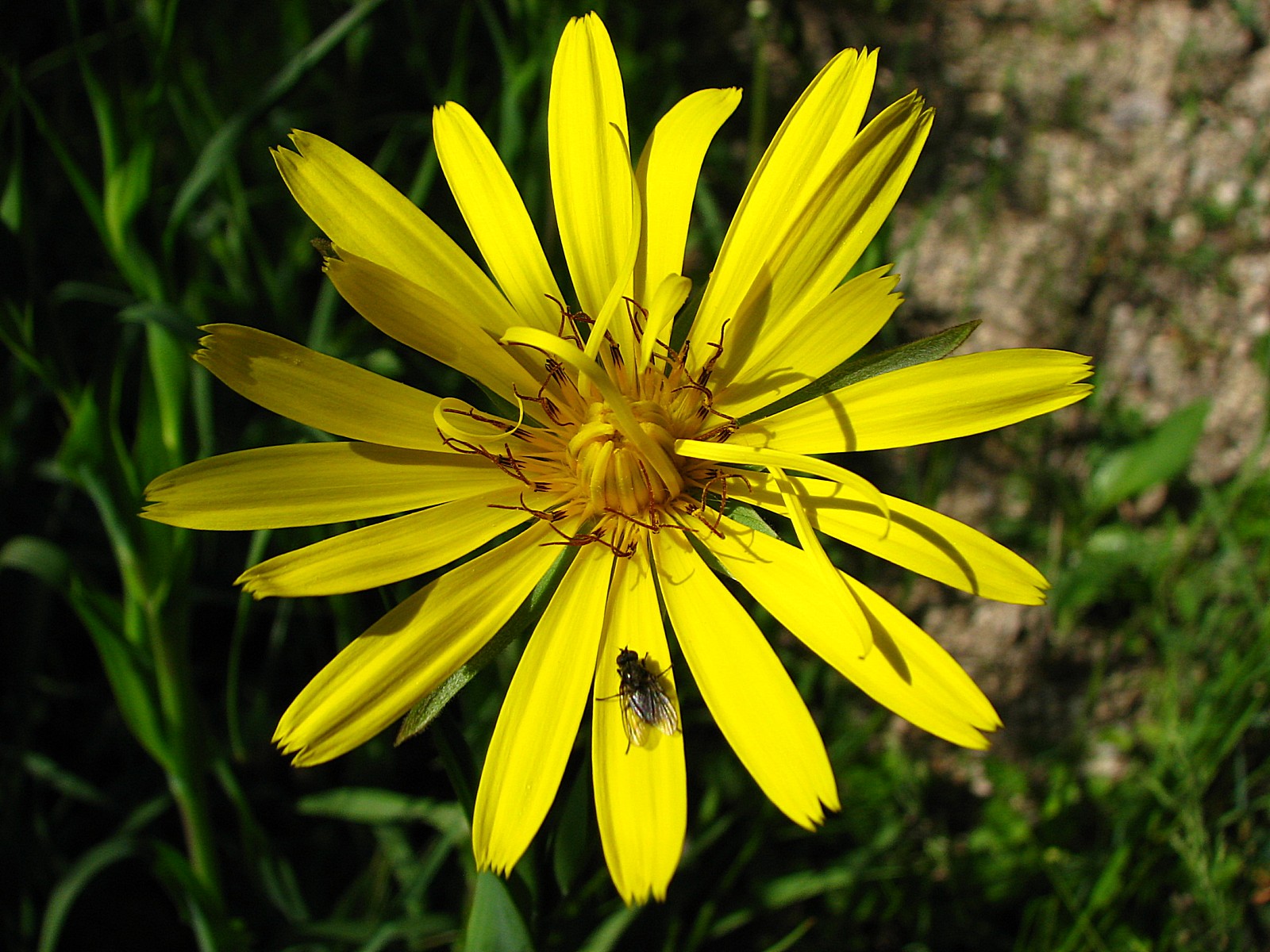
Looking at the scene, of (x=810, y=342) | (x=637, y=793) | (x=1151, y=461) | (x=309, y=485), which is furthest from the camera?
(x=1151, y=461)

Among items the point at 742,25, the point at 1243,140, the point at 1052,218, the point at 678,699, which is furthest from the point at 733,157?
the point at 678,699

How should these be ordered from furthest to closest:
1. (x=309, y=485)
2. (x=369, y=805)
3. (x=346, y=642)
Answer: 1. (x=346, y=642)
2. (x=369, y=805)
3. (x=309, y=485)

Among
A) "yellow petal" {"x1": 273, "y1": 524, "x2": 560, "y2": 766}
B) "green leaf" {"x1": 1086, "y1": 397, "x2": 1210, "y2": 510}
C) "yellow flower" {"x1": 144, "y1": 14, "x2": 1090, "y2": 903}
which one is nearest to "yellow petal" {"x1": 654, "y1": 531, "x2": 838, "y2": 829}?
"yellow flower" {"x1": 144, "y1": 14, "x2": 1090, "y2": 903}

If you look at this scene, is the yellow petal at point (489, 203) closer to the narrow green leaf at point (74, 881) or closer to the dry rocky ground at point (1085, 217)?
the narrow green leaf at point (74, 881)

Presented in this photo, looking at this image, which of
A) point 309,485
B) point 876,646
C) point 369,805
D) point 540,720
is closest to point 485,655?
point 540,720

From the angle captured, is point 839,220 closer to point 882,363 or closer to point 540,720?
point 882,363

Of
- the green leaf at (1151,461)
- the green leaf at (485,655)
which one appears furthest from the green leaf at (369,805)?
the green leaf at (1151,461)

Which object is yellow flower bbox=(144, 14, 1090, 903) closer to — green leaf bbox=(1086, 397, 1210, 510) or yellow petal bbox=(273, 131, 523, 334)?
yellow petal bbox=(273, 131, 523, 334)
